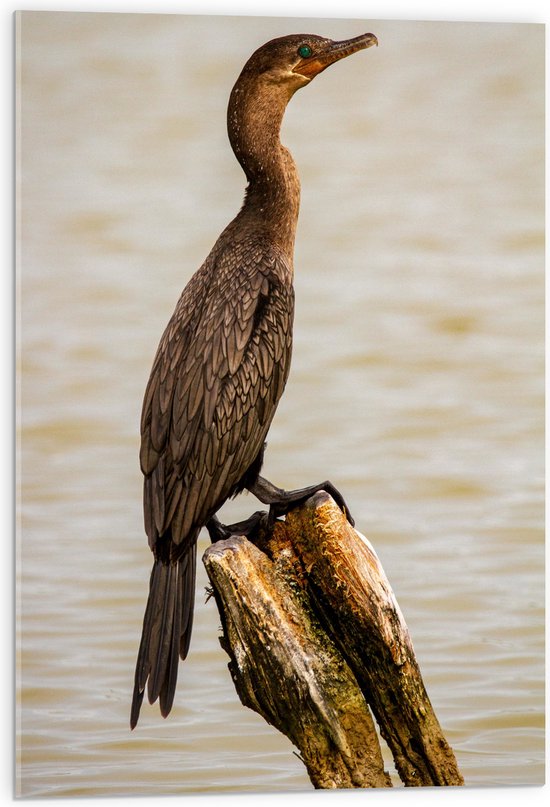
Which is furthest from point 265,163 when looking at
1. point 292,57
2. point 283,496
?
point 283,496

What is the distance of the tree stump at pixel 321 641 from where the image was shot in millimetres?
2578

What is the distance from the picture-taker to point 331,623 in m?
2.64

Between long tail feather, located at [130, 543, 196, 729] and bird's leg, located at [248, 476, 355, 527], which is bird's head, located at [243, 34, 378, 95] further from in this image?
long tail feather, located at [130, 543, 196, 729]

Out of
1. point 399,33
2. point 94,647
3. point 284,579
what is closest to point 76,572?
point 94,647

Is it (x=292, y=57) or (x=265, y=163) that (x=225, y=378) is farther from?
(x=292, y=57)

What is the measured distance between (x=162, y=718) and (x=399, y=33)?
5.70ft

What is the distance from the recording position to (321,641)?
2.64m

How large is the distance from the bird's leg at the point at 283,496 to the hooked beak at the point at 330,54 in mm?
959

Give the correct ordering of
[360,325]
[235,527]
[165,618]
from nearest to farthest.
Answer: [165,618], [235,527], [360,325]

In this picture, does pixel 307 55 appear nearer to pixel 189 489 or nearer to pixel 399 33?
pixel 399 33

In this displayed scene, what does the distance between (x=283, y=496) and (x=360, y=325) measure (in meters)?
0.59

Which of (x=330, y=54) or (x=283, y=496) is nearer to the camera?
(x=283, y=496)

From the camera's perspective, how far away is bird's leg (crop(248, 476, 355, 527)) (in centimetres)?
270

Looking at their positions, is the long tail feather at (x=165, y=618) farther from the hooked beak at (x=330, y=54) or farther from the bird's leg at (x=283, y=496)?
the hooked beak at (x=330, y=54)
